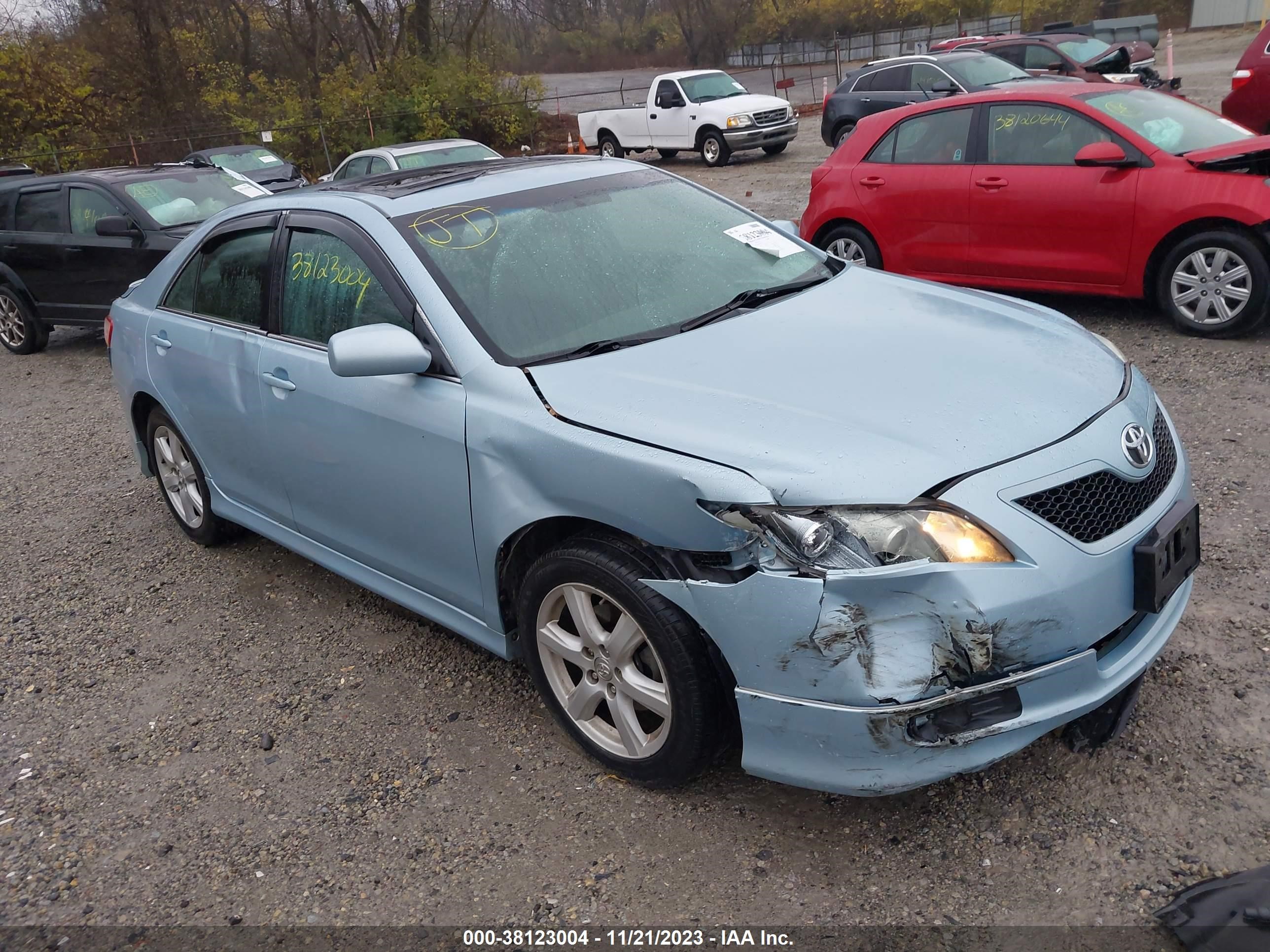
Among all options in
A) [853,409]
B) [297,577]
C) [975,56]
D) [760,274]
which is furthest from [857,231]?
[975,56]

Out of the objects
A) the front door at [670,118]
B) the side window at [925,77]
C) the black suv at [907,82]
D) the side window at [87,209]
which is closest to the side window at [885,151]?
the black suv at [907,82]

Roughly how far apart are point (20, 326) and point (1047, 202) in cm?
975

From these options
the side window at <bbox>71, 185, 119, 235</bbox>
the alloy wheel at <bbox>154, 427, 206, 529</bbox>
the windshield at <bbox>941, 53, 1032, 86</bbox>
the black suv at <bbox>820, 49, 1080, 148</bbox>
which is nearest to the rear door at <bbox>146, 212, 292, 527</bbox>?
the alloy wheel at <bbox>154, 427, 206, 529</bbox>

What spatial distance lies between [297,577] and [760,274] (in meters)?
2.58

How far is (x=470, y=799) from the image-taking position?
3.12m

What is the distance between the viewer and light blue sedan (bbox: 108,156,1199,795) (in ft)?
8.02

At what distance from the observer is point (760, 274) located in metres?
3.78

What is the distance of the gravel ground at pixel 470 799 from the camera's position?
2625 mm

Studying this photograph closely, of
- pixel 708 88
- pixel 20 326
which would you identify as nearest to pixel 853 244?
pixel 20 326

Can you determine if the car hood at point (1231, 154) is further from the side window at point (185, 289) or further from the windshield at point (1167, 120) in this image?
the side window at point (185, 289)

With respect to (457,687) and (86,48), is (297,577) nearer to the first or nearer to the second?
(457,687)

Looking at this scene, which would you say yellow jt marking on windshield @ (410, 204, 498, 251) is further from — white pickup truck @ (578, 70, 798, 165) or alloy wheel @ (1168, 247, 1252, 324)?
white pickup truck @ (578, 70, 798, 165)

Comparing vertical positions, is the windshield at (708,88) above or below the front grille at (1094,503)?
above

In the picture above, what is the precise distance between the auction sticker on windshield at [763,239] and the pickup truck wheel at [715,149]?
1605cm
